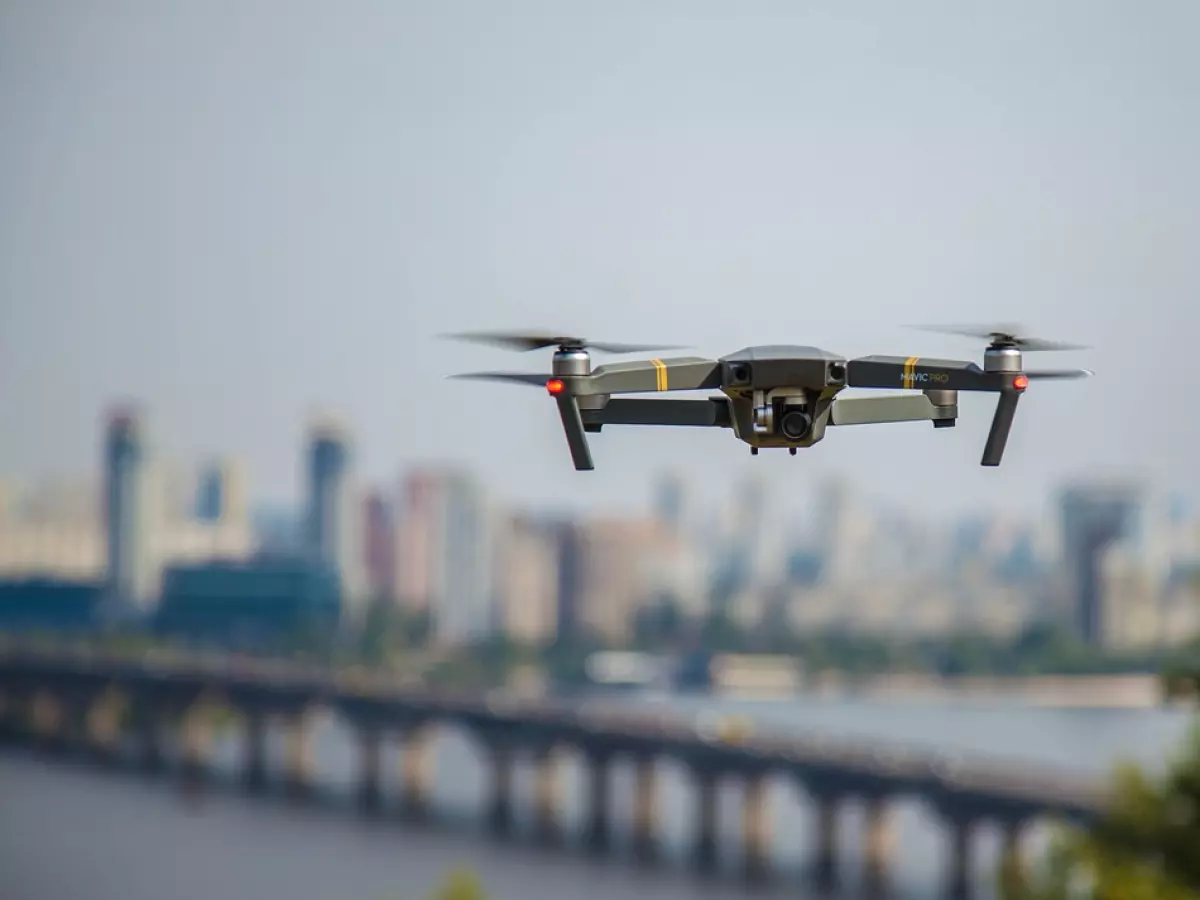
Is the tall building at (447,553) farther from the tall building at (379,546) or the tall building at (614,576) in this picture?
the tall building at (614,576)

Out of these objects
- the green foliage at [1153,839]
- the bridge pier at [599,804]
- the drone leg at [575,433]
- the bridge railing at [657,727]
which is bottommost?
the bridge pier at [599,804]

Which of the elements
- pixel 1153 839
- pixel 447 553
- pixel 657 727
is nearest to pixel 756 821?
pixel 657 727

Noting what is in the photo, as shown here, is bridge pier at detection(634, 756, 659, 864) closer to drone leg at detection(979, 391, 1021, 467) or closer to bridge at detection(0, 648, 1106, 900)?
bridge at detection(0, 648, 1106, 900)

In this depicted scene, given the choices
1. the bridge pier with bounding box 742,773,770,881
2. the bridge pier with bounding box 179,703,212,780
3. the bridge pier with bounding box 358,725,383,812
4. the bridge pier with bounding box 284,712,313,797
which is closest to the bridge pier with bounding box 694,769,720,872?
the bridge pier with bounding box 742,773,770,881

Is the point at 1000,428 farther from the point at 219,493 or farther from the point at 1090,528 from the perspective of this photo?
the point at 219,493

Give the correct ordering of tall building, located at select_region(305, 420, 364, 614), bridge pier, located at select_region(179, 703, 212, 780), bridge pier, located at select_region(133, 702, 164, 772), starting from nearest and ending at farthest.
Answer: bridge pier, located at select_region(179, 703, 212, 780) < bridge pier, located at select_region(133, 702, 164, 772) < tall building, located at select_region(305, 420, 364, 614)

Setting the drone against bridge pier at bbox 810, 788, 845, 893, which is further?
bridge pier at bbox 810, 788, 845, 893

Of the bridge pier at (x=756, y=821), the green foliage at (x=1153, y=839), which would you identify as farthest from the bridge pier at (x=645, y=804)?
the green foliage at (x=1153, y=839)
